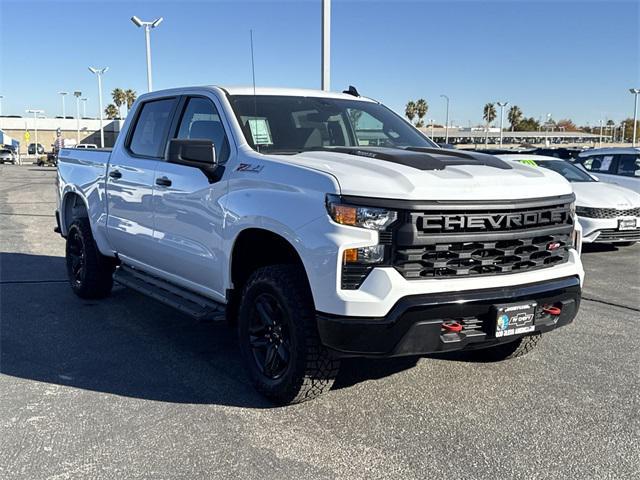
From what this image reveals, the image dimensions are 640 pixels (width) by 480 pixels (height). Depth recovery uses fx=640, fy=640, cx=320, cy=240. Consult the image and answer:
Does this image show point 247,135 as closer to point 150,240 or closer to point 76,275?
point 150,240

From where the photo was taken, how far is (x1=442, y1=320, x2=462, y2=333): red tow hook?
3.42 metres

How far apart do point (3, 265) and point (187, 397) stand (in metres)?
5.59

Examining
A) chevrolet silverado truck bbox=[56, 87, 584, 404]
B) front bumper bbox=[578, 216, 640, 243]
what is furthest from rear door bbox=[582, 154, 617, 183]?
chevrolet silverado truck bbox=[56, 87, 584, 404]

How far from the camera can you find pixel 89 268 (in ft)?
21.1

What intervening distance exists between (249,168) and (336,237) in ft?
3.25

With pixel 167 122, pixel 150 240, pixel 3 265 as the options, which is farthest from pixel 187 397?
pixel 3 265

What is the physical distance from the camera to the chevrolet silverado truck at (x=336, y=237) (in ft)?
11.0

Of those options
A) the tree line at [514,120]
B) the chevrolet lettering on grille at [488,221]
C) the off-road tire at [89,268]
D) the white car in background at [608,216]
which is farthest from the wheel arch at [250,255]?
the tree line at [514,120]

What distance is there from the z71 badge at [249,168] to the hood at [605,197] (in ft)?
23.4

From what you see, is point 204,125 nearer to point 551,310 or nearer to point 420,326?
point 420,326

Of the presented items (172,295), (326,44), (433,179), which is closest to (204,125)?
(172,295)

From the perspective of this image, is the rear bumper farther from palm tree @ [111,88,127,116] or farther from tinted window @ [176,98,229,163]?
palm tree @ [111,88,127,116]

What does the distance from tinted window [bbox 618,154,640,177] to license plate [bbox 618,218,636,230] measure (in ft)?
10.1

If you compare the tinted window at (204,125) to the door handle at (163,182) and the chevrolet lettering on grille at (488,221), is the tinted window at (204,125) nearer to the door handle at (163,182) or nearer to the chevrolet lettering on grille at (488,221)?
the door handle at (163,182)
